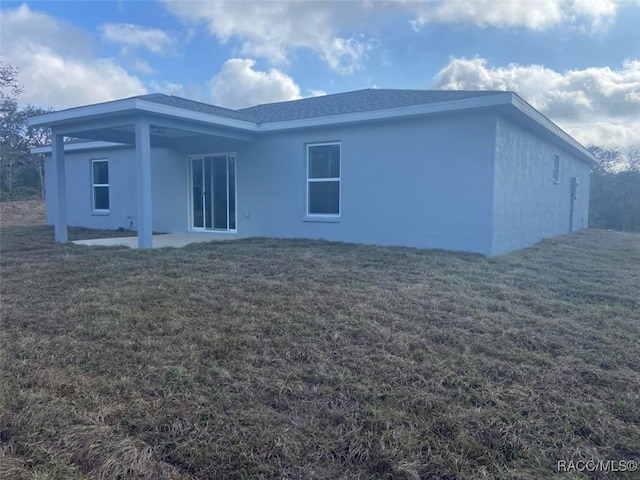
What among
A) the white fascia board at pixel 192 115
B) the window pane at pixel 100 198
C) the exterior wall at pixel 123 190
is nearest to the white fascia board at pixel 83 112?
the white fascia board at pixel 192 115

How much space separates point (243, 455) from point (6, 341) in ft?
8.46

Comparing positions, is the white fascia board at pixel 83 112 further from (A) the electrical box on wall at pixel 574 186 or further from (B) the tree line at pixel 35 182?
(A) the electrical box on wall at pixel 574 186

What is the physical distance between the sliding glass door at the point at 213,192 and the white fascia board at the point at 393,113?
185 centimetres

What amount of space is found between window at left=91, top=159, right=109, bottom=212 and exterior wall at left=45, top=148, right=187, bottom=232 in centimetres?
16

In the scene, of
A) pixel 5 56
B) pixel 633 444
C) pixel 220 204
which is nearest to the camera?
pixel 633 444

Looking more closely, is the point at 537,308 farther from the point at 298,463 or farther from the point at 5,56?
the point at 5,56

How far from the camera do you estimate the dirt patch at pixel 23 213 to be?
53.7ft

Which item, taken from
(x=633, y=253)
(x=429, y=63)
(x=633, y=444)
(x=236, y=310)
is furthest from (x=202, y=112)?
(x=633, y=253)

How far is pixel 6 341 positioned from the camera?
3666 millimetres

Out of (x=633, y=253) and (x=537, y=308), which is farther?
(x=633, y=253)

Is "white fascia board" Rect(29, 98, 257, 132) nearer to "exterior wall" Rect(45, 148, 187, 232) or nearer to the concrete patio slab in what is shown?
the concrete patio slab

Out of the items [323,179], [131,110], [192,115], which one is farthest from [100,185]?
[323,179]

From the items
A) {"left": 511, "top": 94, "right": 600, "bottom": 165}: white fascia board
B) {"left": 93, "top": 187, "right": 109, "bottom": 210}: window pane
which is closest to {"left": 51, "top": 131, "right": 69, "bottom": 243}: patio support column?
{"left": 93, "top": 187, "right": 109, "bottom": 210}: window pane

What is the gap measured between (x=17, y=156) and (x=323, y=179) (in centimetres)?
2027
